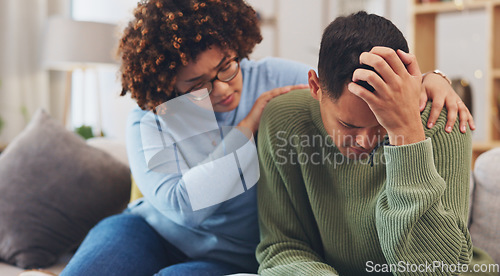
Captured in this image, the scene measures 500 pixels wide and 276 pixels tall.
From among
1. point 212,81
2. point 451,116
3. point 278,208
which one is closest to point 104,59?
point 212,81

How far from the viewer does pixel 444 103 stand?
0.96 metres

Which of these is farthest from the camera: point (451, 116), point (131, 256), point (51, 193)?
point (51, 193)

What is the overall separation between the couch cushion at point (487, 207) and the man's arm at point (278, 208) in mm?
549

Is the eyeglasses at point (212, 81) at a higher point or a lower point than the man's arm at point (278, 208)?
higher

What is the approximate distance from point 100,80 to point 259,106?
262 centimetres

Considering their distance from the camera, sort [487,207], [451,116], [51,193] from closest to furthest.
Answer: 1. [451,116]
2. [487,207]
3. [51,193]

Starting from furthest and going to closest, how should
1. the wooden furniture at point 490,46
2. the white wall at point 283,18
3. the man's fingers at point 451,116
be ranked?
the white wall at point 283,18 → the wooden furniture at point 490,46 → the man's fingers at point 451,116

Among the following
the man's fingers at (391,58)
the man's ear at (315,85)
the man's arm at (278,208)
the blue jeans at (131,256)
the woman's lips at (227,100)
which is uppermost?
the man's fingers at (391,58)

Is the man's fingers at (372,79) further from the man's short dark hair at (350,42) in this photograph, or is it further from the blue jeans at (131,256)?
the blue jeans at (131,256)

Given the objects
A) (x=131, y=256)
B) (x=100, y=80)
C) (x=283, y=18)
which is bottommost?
(x=131, y=256)

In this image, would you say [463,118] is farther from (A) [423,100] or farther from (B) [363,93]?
(B) [363,93]

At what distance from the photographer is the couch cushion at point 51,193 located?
161cm

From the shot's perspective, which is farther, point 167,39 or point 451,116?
point 167,39

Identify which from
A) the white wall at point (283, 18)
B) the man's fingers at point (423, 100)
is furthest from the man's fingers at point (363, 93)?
the white wall at point (283, 18)
